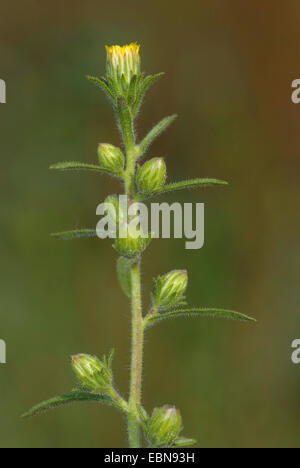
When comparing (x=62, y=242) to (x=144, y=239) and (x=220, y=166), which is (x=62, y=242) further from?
(x=144, y=239)

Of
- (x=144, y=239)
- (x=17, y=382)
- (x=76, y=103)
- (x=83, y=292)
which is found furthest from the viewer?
(x=76, y=103)

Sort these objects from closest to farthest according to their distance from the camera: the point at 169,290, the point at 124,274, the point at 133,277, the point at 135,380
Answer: the point at 135,380 → the point at 133,277 → the point at 169,290 → the point at 124,274

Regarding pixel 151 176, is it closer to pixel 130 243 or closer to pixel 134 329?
pixel 130 243

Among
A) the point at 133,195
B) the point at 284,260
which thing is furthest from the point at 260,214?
the point at 133,195

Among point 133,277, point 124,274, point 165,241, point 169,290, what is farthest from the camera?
point 165,241

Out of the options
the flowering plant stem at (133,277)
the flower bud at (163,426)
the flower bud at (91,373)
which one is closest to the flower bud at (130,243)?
the flowering plant stem at (133,277)

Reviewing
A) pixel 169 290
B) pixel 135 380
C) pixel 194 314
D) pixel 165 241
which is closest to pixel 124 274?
pixel 169 290

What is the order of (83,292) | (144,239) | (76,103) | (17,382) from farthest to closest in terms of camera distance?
1. (76,103)
2. (83,292)
3. (17,382)
4. (144,239)
